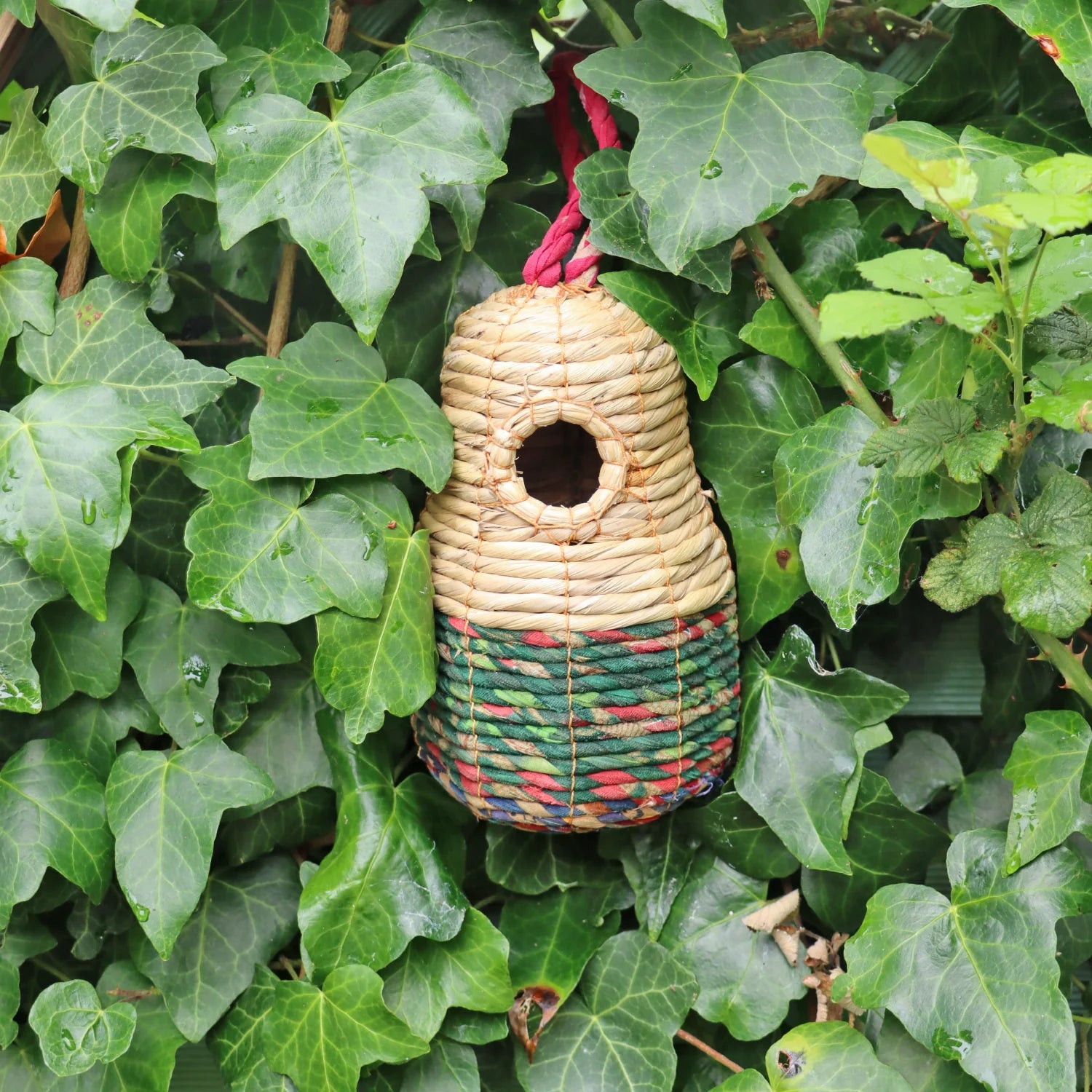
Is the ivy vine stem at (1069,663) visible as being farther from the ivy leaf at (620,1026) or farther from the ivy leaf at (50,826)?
the ivy leaf at (50,826)

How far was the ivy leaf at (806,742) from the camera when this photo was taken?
1.14m

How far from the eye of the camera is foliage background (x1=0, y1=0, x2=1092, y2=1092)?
1.04 metres

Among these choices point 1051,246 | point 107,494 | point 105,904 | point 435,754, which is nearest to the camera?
point 1051,246

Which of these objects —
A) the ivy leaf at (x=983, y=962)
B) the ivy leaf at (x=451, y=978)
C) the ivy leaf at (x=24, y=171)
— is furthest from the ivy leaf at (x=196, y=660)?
the ivy leaf at (x=983, y=962)

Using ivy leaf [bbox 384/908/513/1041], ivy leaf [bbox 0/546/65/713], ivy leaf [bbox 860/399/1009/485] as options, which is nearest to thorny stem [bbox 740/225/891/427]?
ivy leaf [bbox 860/399/1009/485]

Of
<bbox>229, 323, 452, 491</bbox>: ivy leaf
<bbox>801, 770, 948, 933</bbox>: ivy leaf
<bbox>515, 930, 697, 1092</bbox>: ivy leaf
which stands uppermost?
<bbox>229, 323, 452, 491</bbox>: ivy leaf

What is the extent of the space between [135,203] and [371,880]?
0.74 meters

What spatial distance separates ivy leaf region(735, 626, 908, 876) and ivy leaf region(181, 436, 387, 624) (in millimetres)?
433

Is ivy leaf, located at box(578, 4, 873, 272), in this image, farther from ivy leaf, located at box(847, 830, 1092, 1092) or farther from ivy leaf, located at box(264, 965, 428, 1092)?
ivy leaf, located at box(264, 965, 428, 1092)

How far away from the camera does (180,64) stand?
1.07m

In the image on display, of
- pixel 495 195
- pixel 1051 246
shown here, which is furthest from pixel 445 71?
pixel 1051 246

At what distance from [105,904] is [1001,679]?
3.61 ft

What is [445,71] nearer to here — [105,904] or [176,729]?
[176,729]

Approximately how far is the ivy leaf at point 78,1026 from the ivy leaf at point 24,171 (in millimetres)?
803
